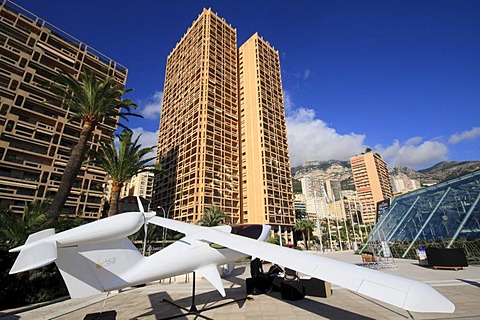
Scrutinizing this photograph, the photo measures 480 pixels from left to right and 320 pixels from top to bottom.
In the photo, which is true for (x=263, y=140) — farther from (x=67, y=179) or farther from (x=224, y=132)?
(x=67, y=179)

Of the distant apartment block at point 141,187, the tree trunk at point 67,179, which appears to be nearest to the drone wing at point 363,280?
the tree trunk at point 67,179

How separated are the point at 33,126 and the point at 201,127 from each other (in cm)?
3474

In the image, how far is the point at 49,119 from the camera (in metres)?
44.5

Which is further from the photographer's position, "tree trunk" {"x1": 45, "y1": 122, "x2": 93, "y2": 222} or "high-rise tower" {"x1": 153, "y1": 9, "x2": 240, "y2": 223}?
"high-rise tower" {"x1": 153, "y1": 9, "x2": 240, "y2": 223}

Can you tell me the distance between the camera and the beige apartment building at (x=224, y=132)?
59375 mm

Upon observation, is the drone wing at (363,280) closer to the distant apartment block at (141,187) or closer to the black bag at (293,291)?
the black bag at (293,291)

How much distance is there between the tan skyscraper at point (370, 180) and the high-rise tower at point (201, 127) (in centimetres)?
9423

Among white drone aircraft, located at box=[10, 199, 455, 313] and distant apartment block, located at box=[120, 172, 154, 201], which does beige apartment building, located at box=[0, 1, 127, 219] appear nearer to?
white drone aircraft, located at box=[10, 199, 455, 313]

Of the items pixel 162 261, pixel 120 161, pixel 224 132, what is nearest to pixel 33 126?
pixel 120 161

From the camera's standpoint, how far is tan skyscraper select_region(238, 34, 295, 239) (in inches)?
2425

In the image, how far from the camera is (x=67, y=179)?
1791cm

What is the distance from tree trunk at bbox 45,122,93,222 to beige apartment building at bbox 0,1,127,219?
21.4 m

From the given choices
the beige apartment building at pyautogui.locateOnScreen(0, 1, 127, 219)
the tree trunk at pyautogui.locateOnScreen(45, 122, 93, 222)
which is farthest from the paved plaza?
the beige apartment building at pyautogui.locateOnScreen(0, 1, 127, 219)

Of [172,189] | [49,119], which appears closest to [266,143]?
[172,189]
